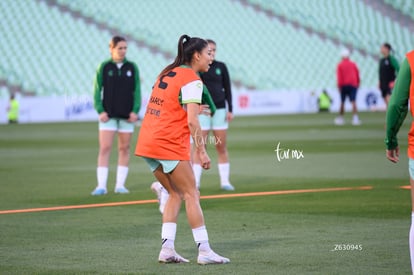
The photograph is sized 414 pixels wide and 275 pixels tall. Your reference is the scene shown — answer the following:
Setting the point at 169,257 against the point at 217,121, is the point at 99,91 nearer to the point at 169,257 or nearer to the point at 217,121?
the point at 217,121

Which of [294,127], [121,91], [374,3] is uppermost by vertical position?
[374,3]

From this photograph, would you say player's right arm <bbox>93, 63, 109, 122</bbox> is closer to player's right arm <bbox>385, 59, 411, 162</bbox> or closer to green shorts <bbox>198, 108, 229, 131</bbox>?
green shorts <bbox>198, 108, 229, 131</bbox>

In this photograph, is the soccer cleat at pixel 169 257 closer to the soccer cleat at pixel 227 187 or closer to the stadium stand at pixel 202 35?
the soccer cleat at pixel 227 187

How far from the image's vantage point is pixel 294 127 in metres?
29.0

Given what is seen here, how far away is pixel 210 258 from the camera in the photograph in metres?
7.25

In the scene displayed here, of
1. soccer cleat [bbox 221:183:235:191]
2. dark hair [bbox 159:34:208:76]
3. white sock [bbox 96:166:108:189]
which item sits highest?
dark hair [bbox 159:34:208:76]

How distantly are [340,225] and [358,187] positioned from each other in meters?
3.70

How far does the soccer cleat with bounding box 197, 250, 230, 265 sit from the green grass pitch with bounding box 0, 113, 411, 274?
2.7 inches

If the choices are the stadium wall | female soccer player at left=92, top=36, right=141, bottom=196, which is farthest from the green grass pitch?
the stadium wall

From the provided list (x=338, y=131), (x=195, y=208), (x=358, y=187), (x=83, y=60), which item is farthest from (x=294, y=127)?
(x=195, y=208)

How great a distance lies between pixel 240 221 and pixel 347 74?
69.0 ft

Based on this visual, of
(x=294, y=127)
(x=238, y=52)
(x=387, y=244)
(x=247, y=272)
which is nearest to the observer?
(x=247, y=272)

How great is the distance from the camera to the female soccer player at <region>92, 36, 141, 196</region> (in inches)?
508

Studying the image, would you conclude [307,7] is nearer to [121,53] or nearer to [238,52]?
[238,52]
